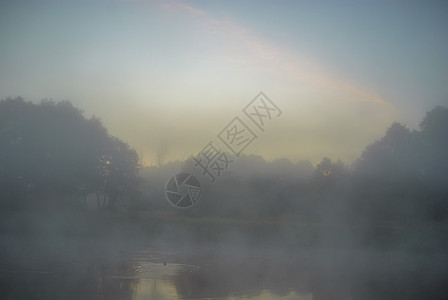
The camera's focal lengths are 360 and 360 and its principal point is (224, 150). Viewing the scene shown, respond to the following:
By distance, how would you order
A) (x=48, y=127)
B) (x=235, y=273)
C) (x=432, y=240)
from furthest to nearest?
(x=48, y=127), (x=432, y=240), (x=235, y=273)

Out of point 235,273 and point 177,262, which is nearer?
point 235,273

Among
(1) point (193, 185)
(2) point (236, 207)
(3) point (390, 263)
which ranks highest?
(1) point (193, 185)

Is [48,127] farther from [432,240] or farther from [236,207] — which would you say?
[432,240]

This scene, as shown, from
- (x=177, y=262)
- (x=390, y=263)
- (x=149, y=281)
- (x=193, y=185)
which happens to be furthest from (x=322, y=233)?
(x=149, y=281)

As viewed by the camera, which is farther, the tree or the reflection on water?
the tree

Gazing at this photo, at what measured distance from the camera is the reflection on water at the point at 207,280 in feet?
29.8

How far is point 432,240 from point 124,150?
34686mm

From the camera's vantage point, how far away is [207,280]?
1120 cm

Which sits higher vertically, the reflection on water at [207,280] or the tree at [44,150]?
the tree at [44,150]

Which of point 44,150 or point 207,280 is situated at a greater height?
point 44,150

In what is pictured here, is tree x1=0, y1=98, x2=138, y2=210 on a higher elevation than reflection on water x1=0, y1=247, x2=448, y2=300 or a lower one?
higher

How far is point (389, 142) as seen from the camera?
41906mm

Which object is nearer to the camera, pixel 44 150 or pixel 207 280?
pixel 207 280

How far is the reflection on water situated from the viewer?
29.8 ft
